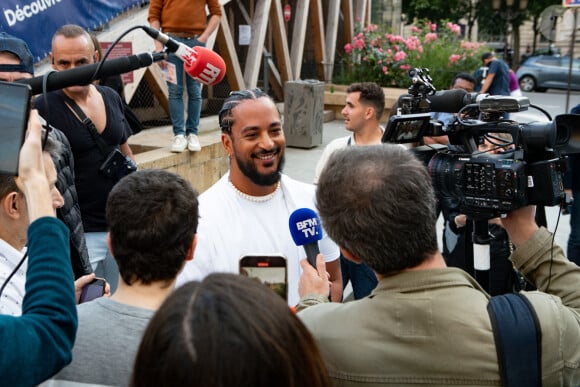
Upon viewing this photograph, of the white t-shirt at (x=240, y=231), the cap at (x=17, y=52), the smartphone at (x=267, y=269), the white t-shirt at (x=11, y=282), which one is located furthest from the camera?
the cap at (x=17, y=52)

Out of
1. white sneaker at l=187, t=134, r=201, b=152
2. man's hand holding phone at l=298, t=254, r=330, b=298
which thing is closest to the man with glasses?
man's hand holding phone at l=298, t=254, r=330, b=298

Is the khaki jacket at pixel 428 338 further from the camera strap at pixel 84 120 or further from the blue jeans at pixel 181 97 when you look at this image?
the blue jeans at pixel 181 97

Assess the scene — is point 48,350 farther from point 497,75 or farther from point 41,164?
point 497,75

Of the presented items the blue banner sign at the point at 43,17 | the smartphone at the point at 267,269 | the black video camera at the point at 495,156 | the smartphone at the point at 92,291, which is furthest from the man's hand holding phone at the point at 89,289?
the blue banner sign at the point at 43,17

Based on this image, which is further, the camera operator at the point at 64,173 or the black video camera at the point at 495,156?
Result: the camera operator at the point at 64,173

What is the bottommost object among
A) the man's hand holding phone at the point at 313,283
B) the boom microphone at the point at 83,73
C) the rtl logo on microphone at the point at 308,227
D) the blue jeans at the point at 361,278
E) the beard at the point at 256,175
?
the blue jeans at the point at 361,278

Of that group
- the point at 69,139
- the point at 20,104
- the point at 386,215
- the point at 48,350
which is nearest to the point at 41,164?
the point at 20,104

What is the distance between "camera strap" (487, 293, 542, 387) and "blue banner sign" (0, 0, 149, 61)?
5.06m

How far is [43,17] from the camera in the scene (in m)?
5.79

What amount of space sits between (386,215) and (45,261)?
0.84 m

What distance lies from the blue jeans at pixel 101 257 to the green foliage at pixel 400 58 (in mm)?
10849

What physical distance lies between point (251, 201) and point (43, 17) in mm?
3980

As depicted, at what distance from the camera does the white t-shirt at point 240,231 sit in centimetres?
259

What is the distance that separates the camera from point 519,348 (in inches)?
60.4
